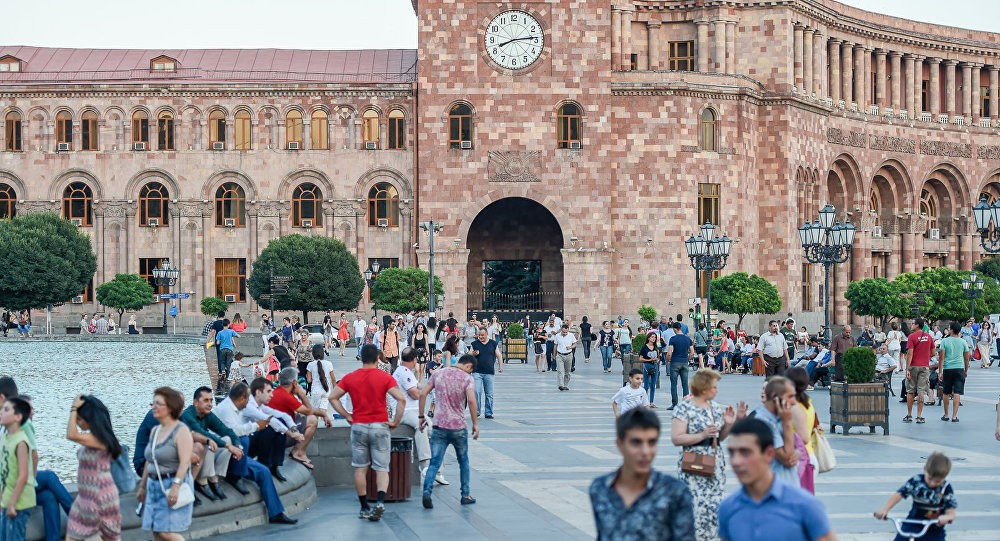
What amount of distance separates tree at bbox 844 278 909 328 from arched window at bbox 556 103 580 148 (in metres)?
12.3

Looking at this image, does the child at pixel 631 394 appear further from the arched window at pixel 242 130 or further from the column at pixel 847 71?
the column at pixel 847 71

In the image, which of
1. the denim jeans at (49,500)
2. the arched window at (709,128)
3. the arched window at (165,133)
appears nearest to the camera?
→ the denim jeans at (49,500)

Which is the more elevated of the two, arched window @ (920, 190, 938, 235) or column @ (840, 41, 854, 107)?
column @ (840, 41, 854, 107)

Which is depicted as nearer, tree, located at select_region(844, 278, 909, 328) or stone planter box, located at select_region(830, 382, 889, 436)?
stone planter box, located at select_region(830, 382, 889, 436)

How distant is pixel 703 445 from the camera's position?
10789 mm

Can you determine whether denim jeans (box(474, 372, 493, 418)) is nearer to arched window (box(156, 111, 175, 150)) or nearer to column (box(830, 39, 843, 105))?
arched window (box(156, 111, 175, 150))

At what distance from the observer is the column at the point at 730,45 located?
5897 cm

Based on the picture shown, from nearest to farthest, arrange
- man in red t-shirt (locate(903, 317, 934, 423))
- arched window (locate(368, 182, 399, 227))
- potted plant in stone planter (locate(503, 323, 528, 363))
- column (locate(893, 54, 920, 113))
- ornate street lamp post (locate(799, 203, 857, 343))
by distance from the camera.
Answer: man in red t-shirt (locate(903, 317, 934, 423)) < ornate street lamp post (locate(799, 203, 857, 343)) < potted plant in stone planter (locate(503, 323, 528, 363)) < arched window (locate(368, 182, 399, 227)) < column (locate(893, 54, 920, 113))

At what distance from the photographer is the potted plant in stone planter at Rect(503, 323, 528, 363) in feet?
138

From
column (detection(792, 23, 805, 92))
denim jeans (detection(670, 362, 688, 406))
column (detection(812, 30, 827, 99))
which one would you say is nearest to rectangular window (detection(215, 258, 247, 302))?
column (detection(792, 23, 805, 92))

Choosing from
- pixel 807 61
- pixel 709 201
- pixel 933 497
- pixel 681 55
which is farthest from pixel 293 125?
pixel 933 497

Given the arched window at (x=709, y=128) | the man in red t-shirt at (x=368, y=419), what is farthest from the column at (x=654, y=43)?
the man in red t-shirt at (x=368, y=419)

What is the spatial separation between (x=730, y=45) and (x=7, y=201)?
30.4 meters

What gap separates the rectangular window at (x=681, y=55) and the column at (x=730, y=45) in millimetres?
2129
